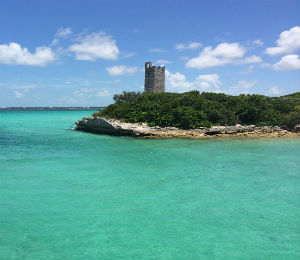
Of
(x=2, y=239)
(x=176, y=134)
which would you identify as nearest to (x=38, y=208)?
(x=2, y=239)

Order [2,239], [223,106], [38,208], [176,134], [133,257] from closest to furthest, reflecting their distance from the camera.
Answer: [133,257] → [2,239] → [38,208] → [176,134] → [223,106]

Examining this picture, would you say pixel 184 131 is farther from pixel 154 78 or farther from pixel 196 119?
pixel 154 78

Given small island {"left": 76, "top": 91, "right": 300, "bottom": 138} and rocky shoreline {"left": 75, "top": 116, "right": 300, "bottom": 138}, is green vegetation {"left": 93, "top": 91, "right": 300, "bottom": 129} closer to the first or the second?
small island {"left": 76, "top": 91, "right": 300, "bottom": 138}

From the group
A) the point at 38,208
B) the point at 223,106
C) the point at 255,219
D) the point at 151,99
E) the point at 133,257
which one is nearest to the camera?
the point at 133,257

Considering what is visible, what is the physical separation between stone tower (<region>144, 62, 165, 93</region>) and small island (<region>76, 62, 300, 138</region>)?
17531 millimetres

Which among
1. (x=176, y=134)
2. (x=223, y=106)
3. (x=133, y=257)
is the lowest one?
(x=133, y=257)

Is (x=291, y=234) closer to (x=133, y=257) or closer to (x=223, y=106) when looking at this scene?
(x=133, y=257)

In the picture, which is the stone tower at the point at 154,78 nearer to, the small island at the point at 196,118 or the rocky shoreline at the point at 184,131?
the small island at the point at 196,118

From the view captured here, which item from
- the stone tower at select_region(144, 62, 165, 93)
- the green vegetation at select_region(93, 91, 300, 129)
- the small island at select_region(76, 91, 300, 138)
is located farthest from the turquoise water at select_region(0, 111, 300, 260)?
the stone tower at select_region(144, 62, 165, 93)

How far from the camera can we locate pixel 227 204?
9656mm

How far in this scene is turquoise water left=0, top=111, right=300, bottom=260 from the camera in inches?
271

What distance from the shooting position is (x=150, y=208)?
30.7ft

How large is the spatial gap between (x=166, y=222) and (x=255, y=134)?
2480 centimetres

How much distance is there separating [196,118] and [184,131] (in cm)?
259
